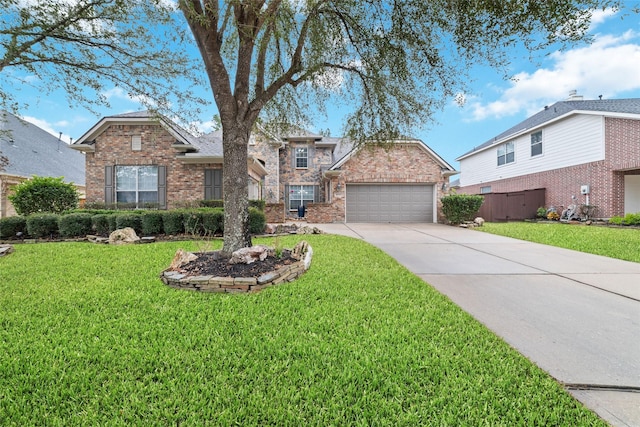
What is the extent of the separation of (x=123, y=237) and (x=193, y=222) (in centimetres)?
175

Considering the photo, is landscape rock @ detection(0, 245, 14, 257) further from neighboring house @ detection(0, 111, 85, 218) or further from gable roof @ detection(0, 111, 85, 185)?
gable roof @ detection(0, 111, 85, 185)

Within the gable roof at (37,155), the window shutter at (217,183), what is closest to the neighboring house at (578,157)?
the window shutter at (217,183)

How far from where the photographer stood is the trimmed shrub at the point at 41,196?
10258mm

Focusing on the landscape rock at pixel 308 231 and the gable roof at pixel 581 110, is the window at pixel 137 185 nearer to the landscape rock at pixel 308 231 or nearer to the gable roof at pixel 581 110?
the landscape rock at pixel 308 231

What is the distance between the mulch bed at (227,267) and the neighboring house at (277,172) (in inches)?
157

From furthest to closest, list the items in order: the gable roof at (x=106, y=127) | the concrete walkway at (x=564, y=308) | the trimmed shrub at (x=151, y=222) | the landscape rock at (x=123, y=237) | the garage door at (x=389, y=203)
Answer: the garage door at (x=389, y=203) → the gable roof at (x=106, y=127) → the trimmed shrub at (x=151, y=222) → the landscape rock at (x=123, y=237) → the concrete walkway at (x=564, y=308)

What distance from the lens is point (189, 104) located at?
6.43 meters

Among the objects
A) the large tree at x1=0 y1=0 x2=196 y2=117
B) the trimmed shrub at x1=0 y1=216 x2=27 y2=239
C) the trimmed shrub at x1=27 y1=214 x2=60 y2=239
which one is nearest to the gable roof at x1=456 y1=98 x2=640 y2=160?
the large tree at x1=0 y1=0 x2=196 y2=117

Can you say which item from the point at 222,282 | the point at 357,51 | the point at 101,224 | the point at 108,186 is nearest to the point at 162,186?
the point at 108,186

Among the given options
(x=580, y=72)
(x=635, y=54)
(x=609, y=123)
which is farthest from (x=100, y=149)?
(x=609, y=123)

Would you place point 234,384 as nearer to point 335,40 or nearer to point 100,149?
point 335,40

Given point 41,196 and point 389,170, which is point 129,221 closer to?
point 41,196

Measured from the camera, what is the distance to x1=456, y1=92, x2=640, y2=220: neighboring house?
39.9ft

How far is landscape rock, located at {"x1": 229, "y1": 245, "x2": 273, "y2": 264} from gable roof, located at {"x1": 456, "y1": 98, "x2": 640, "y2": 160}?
1564cm
